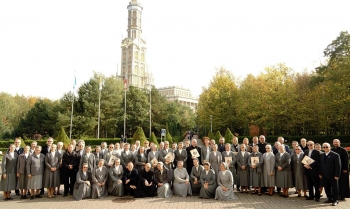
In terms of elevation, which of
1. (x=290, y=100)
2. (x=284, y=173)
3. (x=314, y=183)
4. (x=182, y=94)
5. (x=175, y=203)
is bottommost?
(x=175, y=203)

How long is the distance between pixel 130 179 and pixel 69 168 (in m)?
2.48

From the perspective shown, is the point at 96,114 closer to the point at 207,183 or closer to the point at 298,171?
the point at 207,183

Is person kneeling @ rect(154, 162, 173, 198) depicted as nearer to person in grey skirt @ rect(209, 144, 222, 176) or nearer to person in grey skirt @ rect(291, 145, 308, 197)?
person in grey skirt @ rect(209, 144, 222, 176)

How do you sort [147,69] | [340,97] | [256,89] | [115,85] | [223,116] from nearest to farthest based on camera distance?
[340,97] → [256,89] → [223,116] → [115,85] → [147,69]

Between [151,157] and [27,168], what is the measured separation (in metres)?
4.88

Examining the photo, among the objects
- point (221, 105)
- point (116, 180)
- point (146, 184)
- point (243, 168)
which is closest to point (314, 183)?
point (243, 168)

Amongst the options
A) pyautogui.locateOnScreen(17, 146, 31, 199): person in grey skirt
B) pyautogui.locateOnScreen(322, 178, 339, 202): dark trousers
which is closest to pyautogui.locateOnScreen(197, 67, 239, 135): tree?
pyautogui.locateOnScreen(322, 178, 339, 202): dark trousers

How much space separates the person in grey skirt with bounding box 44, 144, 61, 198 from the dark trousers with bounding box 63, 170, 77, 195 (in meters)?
0.27

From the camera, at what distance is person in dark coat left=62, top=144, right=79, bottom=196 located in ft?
35.3

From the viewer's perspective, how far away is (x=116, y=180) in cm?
1075

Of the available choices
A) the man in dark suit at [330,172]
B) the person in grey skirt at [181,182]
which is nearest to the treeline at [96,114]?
the person in grey skirt at [181,182]

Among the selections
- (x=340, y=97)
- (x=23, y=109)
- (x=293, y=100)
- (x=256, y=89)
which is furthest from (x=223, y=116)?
(x=23, y=109)

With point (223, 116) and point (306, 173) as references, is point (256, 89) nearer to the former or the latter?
point (223, 116)

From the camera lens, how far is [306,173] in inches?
391
